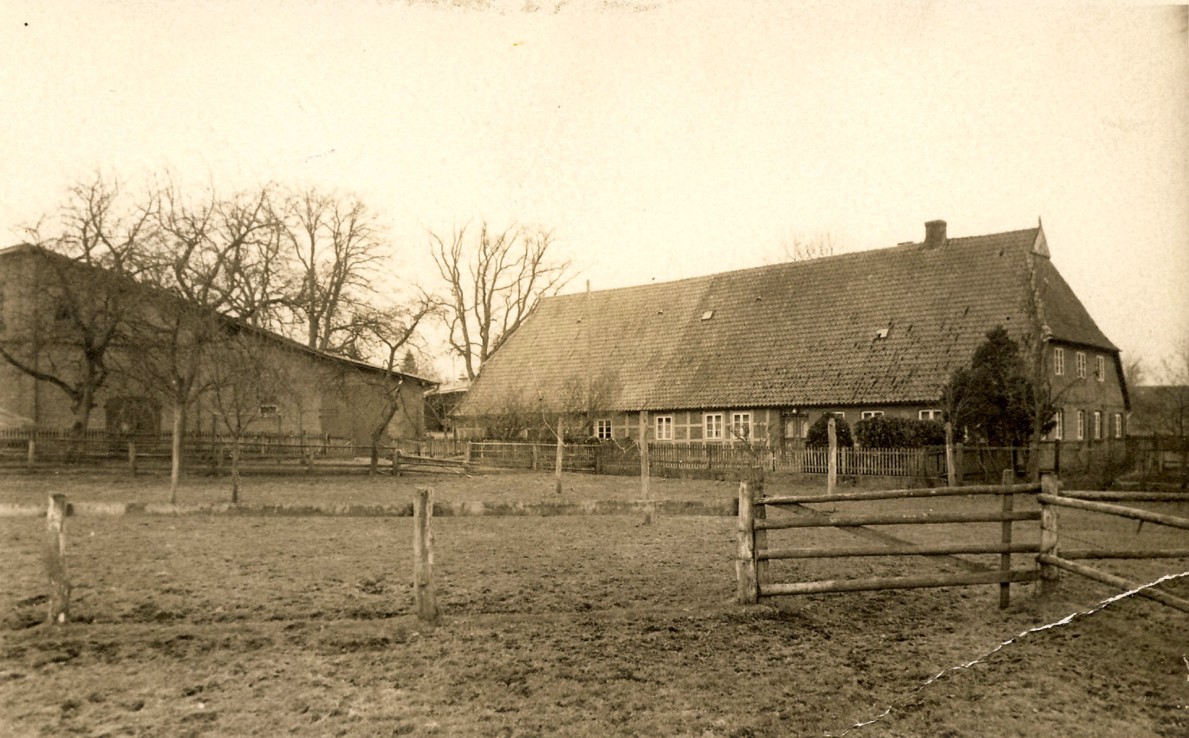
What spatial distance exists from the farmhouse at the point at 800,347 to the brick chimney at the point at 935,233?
41mm

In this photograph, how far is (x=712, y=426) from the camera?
30.2 meters

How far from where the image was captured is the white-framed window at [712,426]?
30016mm

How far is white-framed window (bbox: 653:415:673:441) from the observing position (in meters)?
31.4

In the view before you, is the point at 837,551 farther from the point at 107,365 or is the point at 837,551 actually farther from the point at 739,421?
the point at 107,365

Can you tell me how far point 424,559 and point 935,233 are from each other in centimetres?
2710

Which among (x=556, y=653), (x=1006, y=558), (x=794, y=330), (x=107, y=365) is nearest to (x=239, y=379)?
(x=107, y=365)

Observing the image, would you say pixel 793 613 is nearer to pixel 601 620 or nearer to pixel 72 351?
pixel 601 620

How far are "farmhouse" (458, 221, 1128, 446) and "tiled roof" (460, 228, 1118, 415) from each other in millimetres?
55

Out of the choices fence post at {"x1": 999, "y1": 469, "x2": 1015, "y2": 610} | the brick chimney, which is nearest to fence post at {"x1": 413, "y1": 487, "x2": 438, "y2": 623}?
fence post at {"x1": 999, "y1": 469, "x2": 1015, "y2": 610}

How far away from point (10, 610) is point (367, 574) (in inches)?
119

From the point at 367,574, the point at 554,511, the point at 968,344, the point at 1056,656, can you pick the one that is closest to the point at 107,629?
the point at 367,574

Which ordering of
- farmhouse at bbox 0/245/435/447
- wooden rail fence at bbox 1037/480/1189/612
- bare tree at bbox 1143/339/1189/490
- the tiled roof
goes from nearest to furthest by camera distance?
wooden rail fence at bbox 1037/480/1189/612 < bare tree at bbox 1143/339/1189/490 < farmhouse at bbox 0/245/435/447 < the tiled roof

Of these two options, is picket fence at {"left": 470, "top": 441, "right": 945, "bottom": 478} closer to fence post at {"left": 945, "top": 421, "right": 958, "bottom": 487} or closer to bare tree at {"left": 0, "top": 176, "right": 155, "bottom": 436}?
fence post at {"left": 945, "top": 421, "right": 958, "bottom": 487}

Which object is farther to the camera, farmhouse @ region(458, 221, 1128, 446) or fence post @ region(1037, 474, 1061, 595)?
farmhouse @ region(458, 221, 1128, 446)
